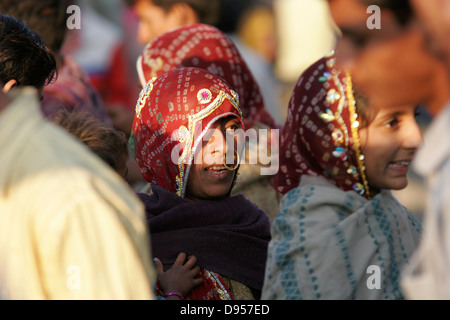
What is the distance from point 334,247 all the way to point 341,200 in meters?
0.21

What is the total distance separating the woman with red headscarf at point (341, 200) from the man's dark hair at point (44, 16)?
7.14ft

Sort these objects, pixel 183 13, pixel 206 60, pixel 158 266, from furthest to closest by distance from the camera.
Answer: pixel 183 13 < pixel 206 60 < pixel 158 266

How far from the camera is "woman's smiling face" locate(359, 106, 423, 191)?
3.29 metres

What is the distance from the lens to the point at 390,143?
3295mm

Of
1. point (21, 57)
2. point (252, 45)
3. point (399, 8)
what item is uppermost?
point (399, 8)

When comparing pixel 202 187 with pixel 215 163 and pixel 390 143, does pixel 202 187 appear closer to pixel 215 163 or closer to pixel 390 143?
pixel 215 163

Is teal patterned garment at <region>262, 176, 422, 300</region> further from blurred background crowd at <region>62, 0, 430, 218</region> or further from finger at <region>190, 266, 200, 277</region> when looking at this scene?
blurred background crowd at <region>62, 0, 430, 218</region>

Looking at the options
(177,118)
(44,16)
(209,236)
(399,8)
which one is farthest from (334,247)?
(44,16)

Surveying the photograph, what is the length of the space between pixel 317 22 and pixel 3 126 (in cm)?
854

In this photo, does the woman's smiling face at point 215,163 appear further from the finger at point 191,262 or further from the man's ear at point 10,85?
the man's ear at point 10,85

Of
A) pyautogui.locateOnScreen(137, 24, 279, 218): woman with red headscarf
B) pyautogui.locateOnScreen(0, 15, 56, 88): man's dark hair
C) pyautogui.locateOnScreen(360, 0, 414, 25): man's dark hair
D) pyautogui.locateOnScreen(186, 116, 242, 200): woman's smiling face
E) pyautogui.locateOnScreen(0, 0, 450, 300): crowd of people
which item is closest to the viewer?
pyautogui.locateOnScreen(0, 0, 450, 300): crowd of people

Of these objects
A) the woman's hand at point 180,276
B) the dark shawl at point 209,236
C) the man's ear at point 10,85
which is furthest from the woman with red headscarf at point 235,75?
the man's ear at point 10,85

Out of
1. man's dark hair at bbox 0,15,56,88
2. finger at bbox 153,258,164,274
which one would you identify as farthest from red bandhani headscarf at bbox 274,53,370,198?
man's dark hair at bbox 0,15,56,88
